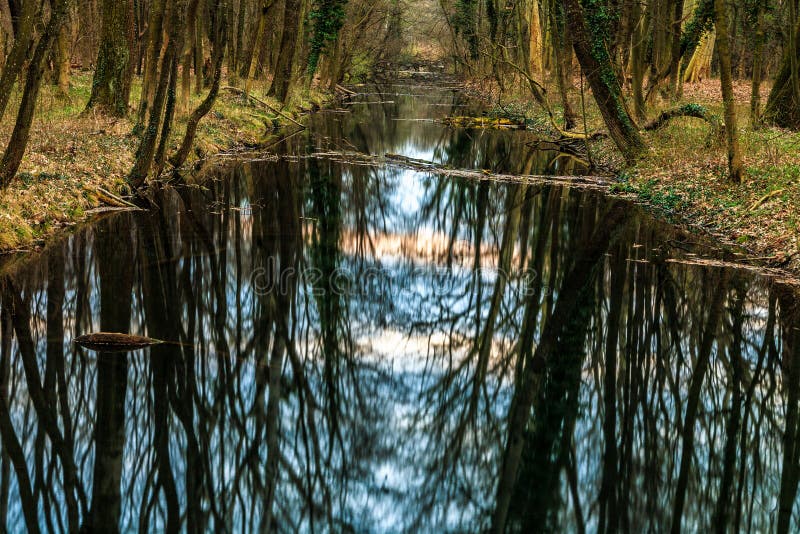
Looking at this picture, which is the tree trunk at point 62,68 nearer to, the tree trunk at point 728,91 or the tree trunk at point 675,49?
the tree trunk at point 728,91

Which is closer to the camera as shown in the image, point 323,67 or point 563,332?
point 563,332

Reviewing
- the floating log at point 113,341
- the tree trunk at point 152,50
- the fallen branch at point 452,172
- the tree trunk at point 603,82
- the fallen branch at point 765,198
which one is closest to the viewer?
the floating log at point 113,341

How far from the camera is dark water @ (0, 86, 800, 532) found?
17.6 ft

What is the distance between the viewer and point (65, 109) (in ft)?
69.6

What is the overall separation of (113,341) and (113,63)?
1347 centimetres

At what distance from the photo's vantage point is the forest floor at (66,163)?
41.0 ft

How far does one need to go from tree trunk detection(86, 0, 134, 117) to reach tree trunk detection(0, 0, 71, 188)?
756 centimetres

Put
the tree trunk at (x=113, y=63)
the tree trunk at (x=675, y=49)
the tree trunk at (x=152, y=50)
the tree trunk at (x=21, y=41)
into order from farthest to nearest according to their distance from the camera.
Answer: the tree trunk at (x=675, y=49), the tree trunk at (x=113, y=63), the tree trunk at (x=152, y=50), the tree trunk at (x=21, y=41)

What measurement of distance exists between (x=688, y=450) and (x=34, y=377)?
522 centimetres

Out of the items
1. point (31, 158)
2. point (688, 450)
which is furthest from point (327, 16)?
point (688, 450)

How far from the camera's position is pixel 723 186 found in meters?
15.7

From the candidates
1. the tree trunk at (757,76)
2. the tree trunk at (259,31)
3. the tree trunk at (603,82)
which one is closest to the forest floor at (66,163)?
the tree trunk at (259,31)

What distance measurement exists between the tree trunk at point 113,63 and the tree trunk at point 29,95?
7.56 m

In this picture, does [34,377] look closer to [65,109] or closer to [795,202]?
[795,202]
